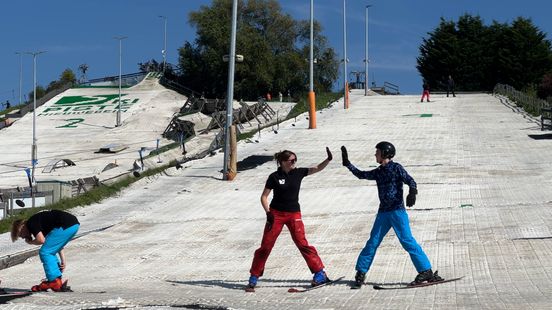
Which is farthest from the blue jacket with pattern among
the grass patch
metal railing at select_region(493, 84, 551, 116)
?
the grass patch

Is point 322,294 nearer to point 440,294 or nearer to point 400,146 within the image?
point 440,294

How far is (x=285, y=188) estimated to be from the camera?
37.2ft

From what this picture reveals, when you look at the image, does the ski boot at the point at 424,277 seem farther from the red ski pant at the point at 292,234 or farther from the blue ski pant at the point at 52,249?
the blue ski pant at the point at 52,249

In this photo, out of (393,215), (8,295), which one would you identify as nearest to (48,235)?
(8,295)

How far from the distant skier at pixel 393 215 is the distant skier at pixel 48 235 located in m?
3.70

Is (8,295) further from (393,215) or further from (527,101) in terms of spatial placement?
(527,101)

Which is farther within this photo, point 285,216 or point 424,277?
point 285,216

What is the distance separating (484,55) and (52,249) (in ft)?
269

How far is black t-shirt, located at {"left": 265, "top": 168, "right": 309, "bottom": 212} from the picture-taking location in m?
11.4

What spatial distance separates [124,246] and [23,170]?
97.7 ft

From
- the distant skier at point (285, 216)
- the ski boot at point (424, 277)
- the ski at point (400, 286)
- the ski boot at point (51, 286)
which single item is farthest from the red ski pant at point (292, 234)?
the ski boot at point (51, 286)

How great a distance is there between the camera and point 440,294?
34.0ft

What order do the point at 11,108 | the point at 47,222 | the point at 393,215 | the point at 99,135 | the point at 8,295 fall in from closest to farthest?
the point at 8,295, the point at 393,215, the point at 47,222, the point at 99,135, the point at 11,108

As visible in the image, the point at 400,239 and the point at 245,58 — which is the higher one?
the point at 245,58
